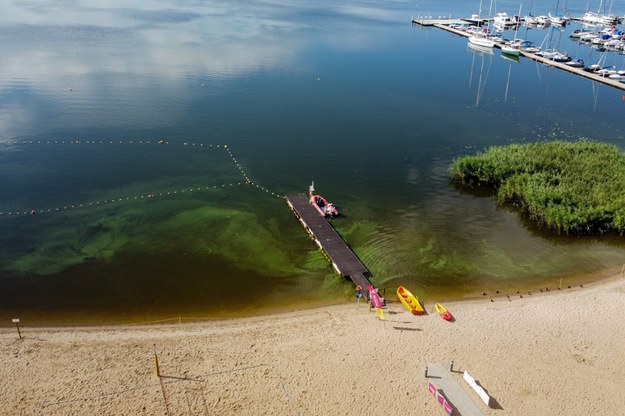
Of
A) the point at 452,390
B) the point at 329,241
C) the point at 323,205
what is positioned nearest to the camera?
the point at 452,390

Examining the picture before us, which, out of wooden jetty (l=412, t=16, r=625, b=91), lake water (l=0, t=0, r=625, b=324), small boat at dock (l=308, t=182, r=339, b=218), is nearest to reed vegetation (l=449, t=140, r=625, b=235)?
lake water (l=0, t=0, r=625, b=324)

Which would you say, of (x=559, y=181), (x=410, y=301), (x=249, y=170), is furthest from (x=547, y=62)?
(x=410, y=301)

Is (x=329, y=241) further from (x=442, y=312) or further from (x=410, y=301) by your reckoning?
(x=442, y=312)

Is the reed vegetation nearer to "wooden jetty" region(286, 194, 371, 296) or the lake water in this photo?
the lake water

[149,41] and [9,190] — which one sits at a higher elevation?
[149,41]

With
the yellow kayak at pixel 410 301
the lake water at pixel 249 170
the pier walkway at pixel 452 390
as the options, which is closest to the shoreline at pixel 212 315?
the lake water at pixel 249 170

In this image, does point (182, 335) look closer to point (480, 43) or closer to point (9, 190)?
point (9, 190)

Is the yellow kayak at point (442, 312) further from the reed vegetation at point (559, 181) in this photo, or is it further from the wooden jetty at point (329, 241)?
the reed vegetation at point (559, 181)

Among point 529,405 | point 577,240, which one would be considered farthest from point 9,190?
point 577,240
